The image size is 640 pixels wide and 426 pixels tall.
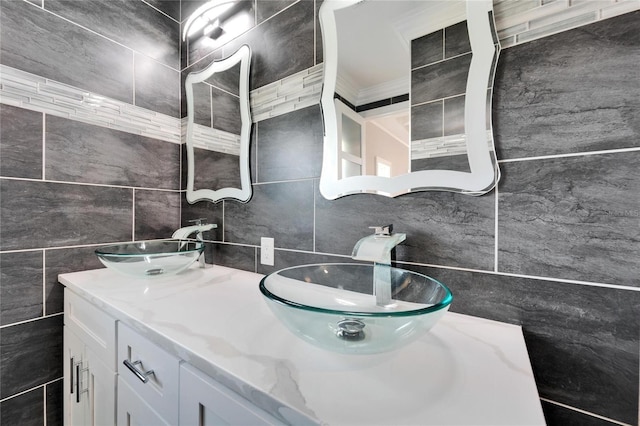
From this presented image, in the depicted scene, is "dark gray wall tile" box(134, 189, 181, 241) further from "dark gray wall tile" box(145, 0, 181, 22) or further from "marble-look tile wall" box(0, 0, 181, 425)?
"dark gray wall tile" box(145, 0, 181, 22)

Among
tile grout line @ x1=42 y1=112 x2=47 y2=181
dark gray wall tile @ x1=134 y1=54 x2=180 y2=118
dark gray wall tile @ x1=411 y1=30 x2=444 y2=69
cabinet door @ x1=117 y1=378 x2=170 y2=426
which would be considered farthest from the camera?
dark gray wall tile @ x1=134 y1=54 x2=180 y2=118

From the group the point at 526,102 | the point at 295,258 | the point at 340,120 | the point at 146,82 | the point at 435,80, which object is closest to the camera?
the point at 526,102

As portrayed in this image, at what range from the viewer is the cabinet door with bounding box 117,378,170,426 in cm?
65

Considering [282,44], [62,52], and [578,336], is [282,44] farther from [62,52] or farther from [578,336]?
[578,336]

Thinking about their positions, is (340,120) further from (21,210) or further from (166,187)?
(21,210)

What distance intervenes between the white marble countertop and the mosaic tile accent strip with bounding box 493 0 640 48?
0.72 m

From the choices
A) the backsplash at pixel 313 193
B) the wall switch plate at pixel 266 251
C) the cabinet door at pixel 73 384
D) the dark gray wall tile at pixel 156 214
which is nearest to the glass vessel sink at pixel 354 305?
the backsplash at pixel 313 193

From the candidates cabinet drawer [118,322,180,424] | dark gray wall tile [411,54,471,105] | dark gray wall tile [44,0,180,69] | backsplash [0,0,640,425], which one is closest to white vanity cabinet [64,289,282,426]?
cabinet drawer [118,322,180,424]

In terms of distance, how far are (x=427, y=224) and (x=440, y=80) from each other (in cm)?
42

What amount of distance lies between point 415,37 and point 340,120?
1.08 ft

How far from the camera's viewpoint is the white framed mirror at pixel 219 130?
1239 mm

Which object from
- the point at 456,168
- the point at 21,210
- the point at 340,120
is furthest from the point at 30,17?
the point at 456,168

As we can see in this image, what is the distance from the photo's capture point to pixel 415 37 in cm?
81

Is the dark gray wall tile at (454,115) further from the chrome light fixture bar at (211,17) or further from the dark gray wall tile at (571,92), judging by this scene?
the chrome light fixture bar at (211,17)
